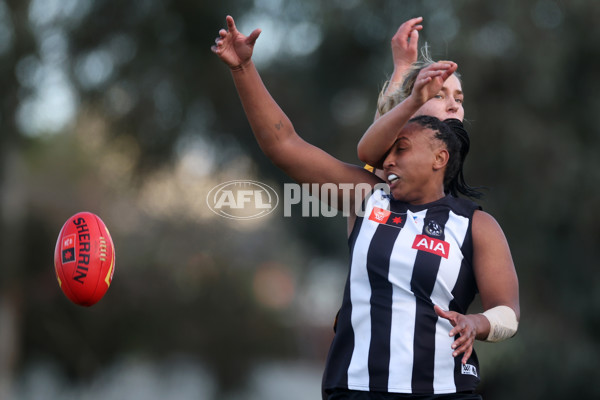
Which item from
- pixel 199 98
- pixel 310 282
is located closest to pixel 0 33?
pixel 199 98

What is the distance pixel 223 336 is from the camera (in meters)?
17.1

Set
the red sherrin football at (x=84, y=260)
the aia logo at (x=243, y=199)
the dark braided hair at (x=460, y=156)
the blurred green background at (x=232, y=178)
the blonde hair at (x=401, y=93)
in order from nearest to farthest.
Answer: the dark braided hair at (x=460, y=156) < the blonde hair at (x=401, y=93) < the red sherrin football at (x=84, y=260) < the aia logo at (x=243, y=199) < the blurred green background at (x=232, y=178)

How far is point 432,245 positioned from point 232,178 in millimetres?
11136

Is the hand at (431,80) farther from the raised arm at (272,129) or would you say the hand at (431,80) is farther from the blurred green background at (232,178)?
the blurred green background at (232,178)

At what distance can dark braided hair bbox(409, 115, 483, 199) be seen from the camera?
305cm

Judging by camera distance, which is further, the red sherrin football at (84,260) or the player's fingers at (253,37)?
the red sherrin football at (84,260)

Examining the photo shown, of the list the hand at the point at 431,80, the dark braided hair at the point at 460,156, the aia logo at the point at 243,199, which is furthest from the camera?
the aia logo at the point at 243,199

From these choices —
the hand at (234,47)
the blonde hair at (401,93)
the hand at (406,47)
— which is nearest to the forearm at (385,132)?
the blonde hair at (401,93)

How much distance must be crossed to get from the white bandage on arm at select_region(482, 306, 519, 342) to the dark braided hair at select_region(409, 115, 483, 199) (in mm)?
643

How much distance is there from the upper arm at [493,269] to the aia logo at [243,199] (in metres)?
3.28

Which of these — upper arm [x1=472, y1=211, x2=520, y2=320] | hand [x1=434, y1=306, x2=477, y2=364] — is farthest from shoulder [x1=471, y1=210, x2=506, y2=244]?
hand [x1=434, y1=306, x2=477, y2=364]

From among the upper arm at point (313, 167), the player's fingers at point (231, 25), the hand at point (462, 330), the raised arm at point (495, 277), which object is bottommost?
the hand at point (462, 330)

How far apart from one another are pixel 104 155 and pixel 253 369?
587cm

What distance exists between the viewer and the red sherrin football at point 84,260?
11.6ft
